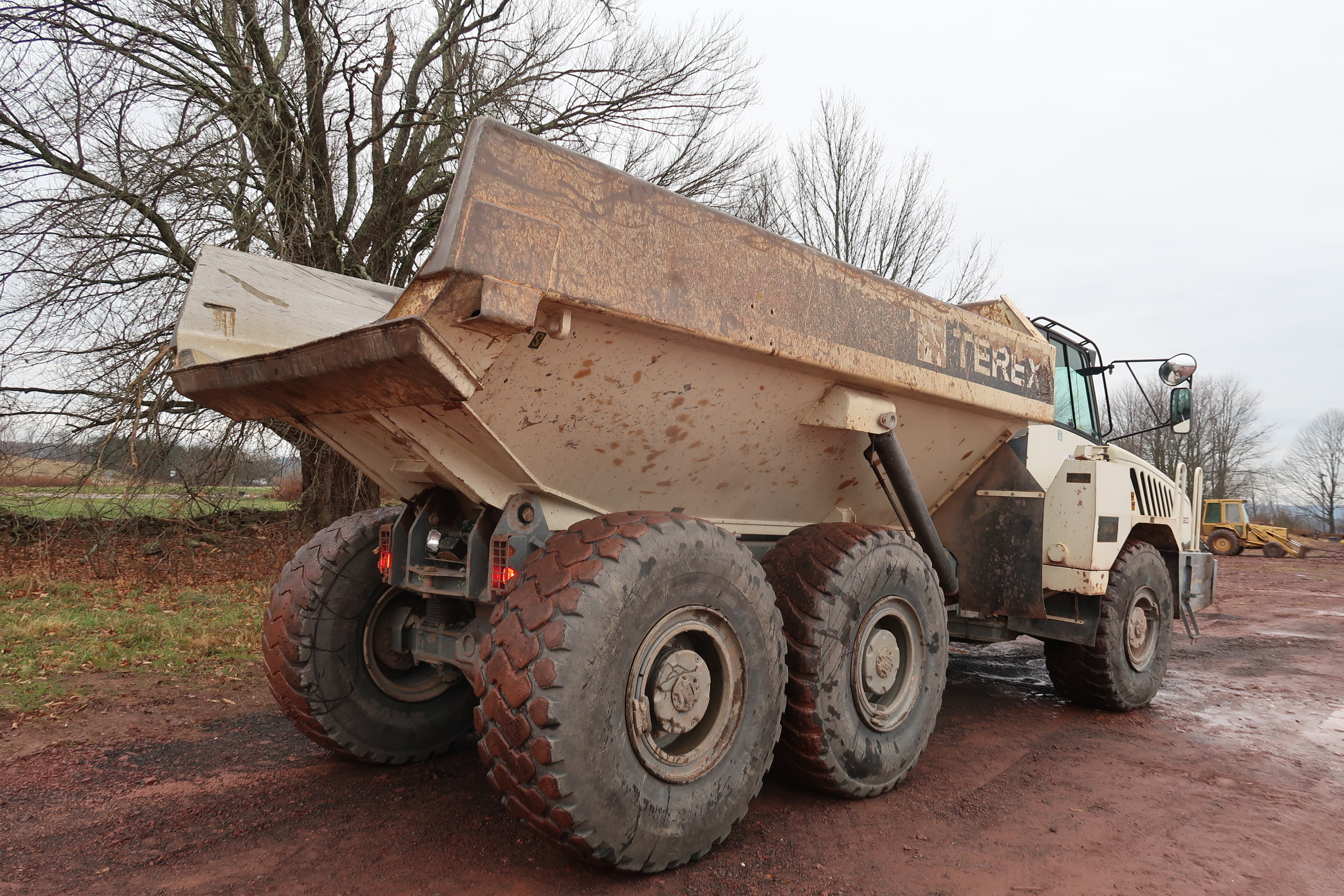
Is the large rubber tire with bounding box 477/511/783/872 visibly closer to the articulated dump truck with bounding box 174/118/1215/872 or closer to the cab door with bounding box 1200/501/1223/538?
the articulated dump truck with bounding box 174/118/1215/872

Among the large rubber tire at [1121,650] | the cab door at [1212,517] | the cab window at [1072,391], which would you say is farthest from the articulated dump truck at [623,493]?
the cab door at [1212,517]

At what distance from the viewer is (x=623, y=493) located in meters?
3.48

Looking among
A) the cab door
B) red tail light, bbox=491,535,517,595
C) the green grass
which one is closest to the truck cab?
red tail light, bbox=491,535,517,595

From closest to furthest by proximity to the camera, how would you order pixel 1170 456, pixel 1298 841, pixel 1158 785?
1. pixel 1298 841
2. pixel 1158 785
3. pixel 1170 456

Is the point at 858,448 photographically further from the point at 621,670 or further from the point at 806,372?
the point at 621,670

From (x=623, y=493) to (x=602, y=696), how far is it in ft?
3.54

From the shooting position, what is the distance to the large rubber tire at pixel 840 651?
11.1 ft

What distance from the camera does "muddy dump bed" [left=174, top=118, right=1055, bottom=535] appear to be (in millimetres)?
2441

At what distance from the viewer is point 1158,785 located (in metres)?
3.97

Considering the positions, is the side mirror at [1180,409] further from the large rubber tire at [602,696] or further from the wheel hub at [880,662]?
the large rubber tire at [602,696]

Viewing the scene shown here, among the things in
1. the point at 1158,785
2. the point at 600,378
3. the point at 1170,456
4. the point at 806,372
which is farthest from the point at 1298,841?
the point at 1170,456

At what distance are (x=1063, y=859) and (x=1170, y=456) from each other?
3474 centimetres

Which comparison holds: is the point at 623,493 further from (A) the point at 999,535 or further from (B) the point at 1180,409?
(B) the point at 1180,409

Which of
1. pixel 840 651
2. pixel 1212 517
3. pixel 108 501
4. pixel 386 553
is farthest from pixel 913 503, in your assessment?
pixel 1212 517
